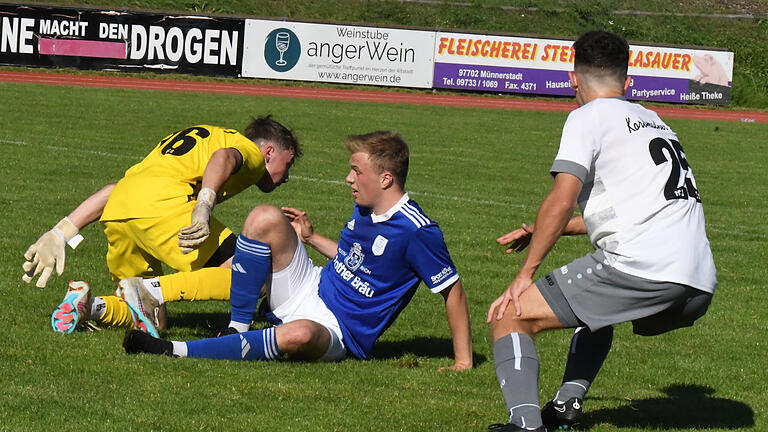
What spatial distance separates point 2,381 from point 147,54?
26848 mm

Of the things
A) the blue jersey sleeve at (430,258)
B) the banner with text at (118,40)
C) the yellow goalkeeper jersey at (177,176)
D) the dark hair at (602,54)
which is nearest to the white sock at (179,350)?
the yellow goalkeeper jersey at (177,176)

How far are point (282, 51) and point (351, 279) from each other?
86.9 feet

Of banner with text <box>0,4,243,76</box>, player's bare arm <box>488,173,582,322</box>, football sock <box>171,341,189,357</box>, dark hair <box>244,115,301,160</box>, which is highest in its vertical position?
banner with text <box>0,4,243,76</box>

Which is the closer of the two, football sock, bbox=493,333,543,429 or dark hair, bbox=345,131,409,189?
football sock, bbox=493,333,543,429

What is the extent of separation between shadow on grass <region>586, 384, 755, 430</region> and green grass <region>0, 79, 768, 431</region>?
0.01 meters

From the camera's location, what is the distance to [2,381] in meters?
5.16

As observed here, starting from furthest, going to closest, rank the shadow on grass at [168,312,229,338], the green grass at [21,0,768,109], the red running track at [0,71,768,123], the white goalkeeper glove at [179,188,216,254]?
the green grass at [21,0,768,109] < the red running track at [0,71,768,123] < the shadow on grass at [168,312,229,338] < the white goalkeeper glove at [179,188,216,254]

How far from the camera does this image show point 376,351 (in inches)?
255

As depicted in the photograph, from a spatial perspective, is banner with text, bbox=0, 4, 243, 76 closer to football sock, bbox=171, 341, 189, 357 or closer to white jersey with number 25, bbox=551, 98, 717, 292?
Answer: football sock, bbox=171, 341, 189, 357

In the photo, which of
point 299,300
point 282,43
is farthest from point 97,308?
point 282,43

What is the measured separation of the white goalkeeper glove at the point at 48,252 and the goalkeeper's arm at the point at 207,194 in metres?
0.90

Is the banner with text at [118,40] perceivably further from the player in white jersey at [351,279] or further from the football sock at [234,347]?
the football sock at [234,347]

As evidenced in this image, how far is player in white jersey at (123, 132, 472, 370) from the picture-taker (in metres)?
5.75

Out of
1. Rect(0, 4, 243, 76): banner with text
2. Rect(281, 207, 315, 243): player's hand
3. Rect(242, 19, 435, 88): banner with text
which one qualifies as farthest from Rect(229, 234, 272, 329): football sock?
Rect(242, 19, 435, 88): banner with text
